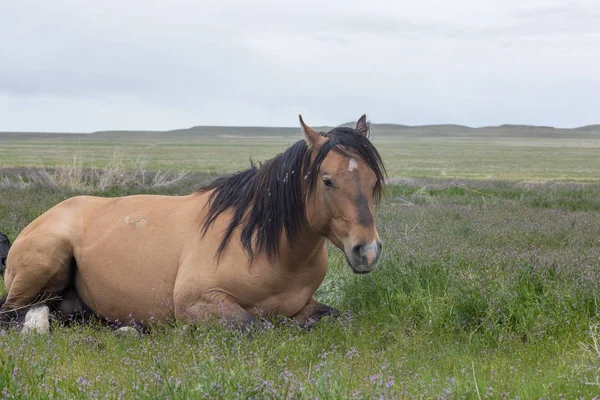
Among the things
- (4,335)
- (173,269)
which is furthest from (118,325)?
(4,335)

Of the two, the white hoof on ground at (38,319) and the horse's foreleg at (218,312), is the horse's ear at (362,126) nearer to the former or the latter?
the horse's foreleg at (218,312)

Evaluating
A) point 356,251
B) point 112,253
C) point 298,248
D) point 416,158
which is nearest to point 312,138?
point 298,248

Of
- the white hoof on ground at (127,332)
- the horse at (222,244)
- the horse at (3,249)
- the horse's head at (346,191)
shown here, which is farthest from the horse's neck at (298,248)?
the horse at (3,249)

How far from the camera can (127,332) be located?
592 cm

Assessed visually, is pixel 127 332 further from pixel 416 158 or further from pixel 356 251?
pixel 416 158

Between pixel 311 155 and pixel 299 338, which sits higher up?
pixel 311 155

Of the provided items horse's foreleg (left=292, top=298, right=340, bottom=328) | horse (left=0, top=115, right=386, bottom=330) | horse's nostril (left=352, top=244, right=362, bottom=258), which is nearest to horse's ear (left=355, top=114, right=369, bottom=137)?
horse (left=0, top=115, right=386, bottom=330)

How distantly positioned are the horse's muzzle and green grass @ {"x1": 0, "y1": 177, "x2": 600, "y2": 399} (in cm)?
60

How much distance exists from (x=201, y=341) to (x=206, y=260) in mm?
870

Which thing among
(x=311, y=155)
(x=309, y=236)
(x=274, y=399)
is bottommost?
(x=274, y=399)

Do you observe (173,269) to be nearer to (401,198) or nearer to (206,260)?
(206,260)

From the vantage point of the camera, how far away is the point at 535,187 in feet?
76.2

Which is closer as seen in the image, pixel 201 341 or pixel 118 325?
pixel 201 341

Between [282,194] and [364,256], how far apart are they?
1113 millimetres
